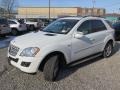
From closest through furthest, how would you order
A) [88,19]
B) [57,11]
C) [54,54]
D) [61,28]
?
[54,54], [61,28], [88,19], [57,11]

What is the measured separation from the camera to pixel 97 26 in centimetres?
764

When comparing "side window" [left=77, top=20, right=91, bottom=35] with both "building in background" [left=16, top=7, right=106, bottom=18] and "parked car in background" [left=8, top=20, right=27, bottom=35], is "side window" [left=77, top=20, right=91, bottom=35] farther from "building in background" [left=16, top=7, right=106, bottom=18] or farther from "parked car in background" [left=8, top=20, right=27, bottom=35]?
"building in background" [left=16, top=7, right=106, bottom=18]

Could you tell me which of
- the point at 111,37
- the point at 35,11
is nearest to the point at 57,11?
the point at 35,11

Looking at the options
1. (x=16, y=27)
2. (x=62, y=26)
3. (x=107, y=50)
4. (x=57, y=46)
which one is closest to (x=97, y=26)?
(x=107, y=50)

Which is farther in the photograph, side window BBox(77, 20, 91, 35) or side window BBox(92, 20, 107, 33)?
side window BBox(92, 20, 107, 33)

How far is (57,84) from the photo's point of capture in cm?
539

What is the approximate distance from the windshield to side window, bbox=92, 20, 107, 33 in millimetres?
964

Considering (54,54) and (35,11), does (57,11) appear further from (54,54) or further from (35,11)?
(54,54)

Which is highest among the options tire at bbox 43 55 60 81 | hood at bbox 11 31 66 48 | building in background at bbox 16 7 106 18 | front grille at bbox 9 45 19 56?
building in background at bbox 16 7 106 18

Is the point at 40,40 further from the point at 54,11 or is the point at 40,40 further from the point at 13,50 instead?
the point at 54,11

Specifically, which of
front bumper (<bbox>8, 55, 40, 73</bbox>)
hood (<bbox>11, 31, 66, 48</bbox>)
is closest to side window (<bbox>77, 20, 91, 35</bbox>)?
hood (<bbox>11, 31, 66, 48</bbox>)

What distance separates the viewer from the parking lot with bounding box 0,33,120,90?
5219 mm

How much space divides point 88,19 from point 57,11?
8135 centimetres

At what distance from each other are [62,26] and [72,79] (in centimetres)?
182
